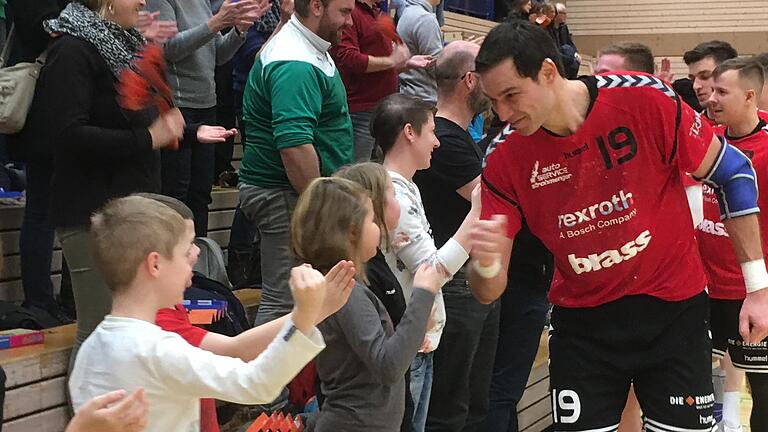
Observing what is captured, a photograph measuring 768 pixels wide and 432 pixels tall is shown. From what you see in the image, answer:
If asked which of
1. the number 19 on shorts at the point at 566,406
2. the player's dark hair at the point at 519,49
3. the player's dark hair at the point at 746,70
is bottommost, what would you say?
the number 19 on shorts at the point at 566,406

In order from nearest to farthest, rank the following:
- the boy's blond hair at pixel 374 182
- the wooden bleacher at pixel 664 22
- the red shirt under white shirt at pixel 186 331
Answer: the red shirt under white shirt at pixel 186 331 < the boy's blond hair at pixel 374 182 < the wooden bleacher at pixel 664 22

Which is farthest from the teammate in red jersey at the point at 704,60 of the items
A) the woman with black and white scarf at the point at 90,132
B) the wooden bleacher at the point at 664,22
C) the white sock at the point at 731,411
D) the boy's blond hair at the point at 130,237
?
the wooden bleacher at the point at 664,22

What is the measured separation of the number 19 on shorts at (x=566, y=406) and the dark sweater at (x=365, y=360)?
49 centimetres

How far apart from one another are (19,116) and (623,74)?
2.27 m

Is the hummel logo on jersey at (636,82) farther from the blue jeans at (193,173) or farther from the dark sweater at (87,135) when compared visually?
the blue jeans at (193,173)

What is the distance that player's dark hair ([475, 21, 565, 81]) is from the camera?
262cm

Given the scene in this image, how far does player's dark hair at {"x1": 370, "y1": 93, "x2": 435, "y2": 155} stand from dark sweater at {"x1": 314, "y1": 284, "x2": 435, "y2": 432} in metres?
0.87

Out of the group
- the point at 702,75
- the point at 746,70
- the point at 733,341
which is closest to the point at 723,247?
the point at 733,341

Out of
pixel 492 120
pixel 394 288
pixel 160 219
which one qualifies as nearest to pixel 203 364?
pixel 160 219

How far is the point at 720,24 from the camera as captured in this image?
43.1 ft

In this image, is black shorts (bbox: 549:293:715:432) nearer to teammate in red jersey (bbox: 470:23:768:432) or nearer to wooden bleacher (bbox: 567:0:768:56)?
teammate in red jersey (bbox: 470:23:768:432)

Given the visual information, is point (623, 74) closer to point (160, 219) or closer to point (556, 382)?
point (556, 382)

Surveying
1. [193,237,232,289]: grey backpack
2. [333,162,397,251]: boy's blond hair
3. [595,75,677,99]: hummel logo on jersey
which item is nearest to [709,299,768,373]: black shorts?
[595,75,677,99]: hummel logo on jersey

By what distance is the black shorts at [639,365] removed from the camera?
274cm
